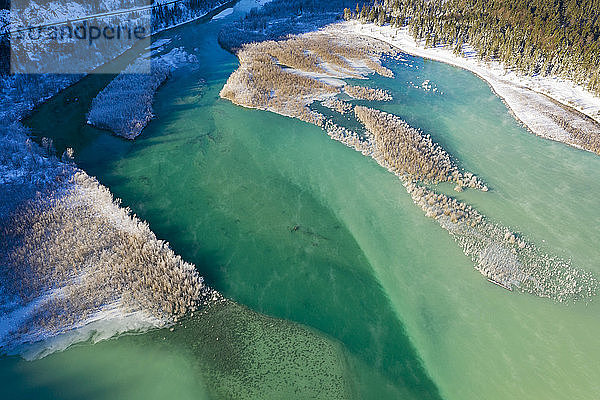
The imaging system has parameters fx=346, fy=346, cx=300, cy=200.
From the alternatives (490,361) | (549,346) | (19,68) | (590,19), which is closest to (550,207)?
(549,346)

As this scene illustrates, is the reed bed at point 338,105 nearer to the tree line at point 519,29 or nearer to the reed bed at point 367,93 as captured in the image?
the reed bed at point 367,93

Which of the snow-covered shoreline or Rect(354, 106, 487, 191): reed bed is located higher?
the snow-covered shoreline

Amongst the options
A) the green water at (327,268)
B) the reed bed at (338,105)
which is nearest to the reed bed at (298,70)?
the reed bed at (338,105)

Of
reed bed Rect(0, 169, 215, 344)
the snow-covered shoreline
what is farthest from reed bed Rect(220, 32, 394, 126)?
reed bed Rect(0, 169, 215, 344)

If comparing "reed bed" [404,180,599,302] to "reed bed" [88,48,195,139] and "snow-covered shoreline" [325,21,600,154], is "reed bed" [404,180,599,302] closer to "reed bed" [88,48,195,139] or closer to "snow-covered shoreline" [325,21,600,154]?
"snow-covered shoreline" [325,21,600,154]

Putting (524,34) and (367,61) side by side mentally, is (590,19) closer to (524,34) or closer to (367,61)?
(524,34)

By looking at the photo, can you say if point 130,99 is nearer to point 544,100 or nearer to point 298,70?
point 298,70
